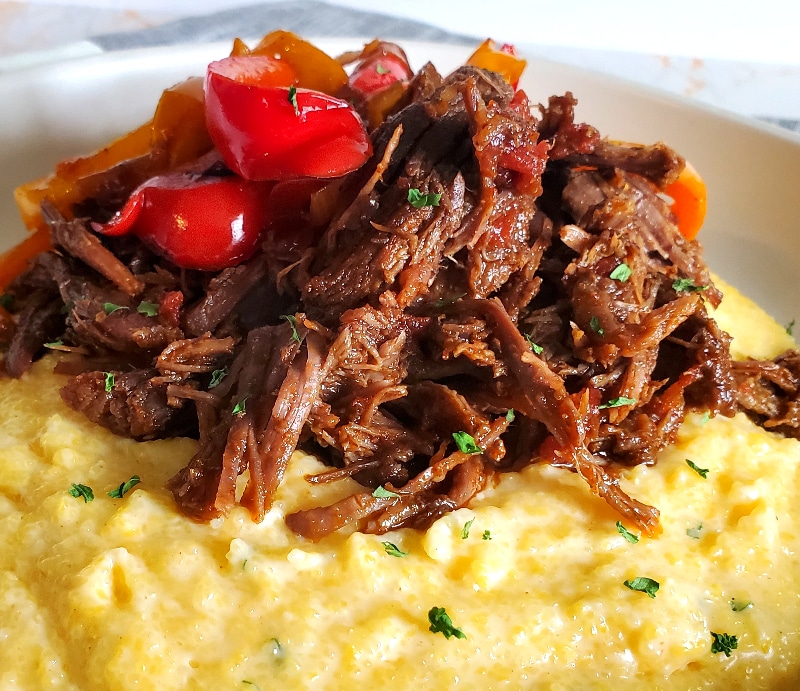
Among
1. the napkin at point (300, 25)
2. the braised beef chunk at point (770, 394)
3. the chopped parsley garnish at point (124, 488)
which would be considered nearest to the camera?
the chopped parsley garnish at point (124, 488)

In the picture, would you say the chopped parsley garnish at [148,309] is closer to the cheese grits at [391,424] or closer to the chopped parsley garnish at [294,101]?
the cheese grits at [391,424]

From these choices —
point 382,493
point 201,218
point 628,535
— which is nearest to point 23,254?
point 201,218

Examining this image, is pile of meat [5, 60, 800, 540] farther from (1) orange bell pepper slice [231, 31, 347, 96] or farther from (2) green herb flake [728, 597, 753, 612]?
(1) orange bell pepper slice [231, 31, 347, 96]

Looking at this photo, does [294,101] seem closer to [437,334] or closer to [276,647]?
[437,334]

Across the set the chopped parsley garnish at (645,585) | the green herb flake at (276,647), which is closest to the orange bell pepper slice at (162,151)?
the green herb flake at (276,647)

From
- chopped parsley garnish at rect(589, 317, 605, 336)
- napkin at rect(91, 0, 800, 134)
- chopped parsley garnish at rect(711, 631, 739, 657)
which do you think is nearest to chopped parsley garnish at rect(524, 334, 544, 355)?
chopped parsley garnish at rect(589, 317, 605, 336)

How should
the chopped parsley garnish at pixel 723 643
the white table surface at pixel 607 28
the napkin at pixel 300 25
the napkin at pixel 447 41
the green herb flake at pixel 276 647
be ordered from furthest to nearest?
1. the white table surface at pixel 607 28
2. the napkin at pixel 300 25
3. the napkin at pixel 447 41
4. the chopped parsley garnish at pixel 723 643
5. the green herb flake at pixel 276 647

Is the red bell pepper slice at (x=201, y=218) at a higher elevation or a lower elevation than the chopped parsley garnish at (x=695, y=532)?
higher
